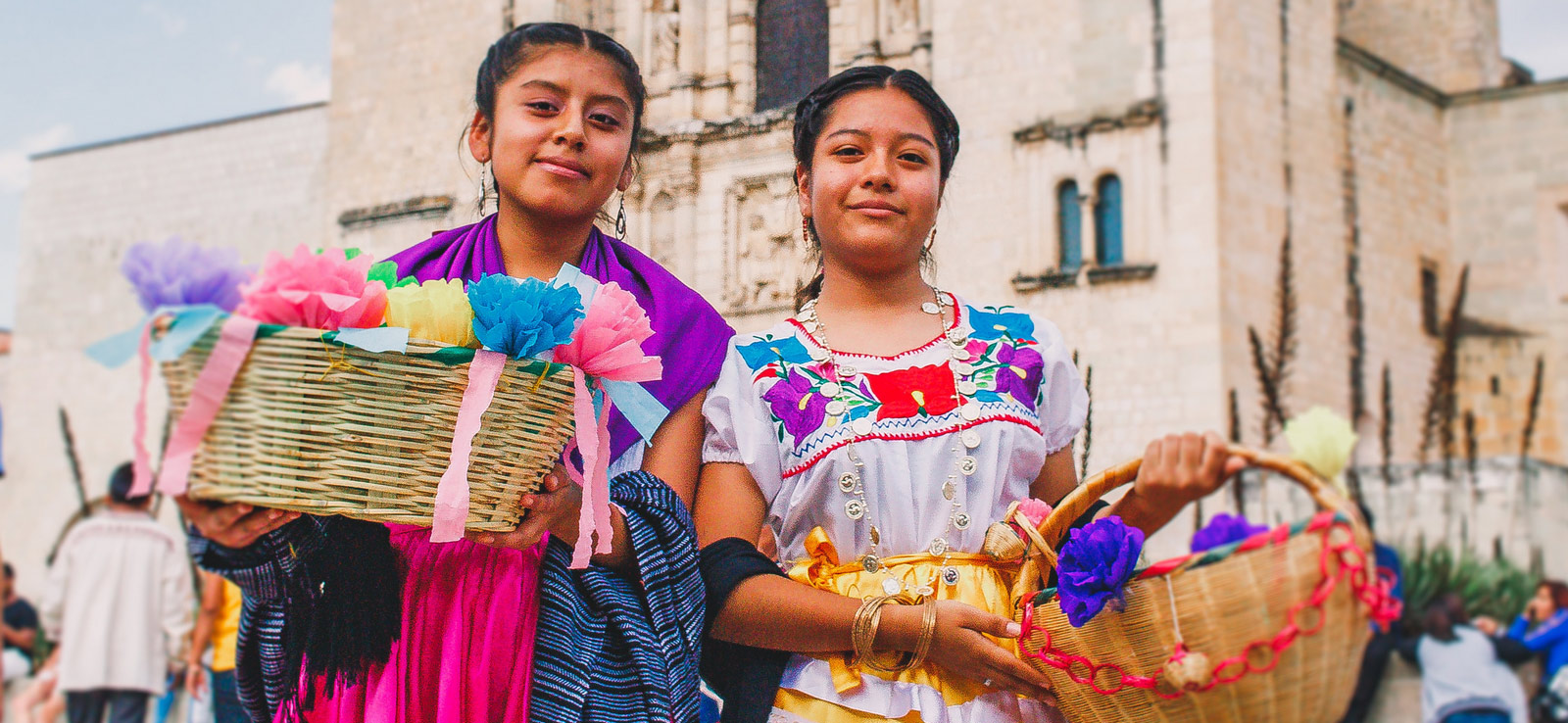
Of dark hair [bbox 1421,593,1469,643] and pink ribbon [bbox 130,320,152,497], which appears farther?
dark hair [bbox 1421,593,1469,643]

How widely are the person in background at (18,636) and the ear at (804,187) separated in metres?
7.59

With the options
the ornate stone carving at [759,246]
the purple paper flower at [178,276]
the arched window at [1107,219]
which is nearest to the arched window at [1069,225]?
the arched window at [1107,219]

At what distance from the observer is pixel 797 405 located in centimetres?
232

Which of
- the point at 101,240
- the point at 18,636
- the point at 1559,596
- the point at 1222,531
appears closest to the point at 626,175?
the point at 1222,531

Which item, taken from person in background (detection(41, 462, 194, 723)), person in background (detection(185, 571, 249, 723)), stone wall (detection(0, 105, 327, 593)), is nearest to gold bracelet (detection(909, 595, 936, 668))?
person in background (detection(185, 571, 249, 723))

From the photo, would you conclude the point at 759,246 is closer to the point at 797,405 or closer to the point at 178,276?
the point at 797,405

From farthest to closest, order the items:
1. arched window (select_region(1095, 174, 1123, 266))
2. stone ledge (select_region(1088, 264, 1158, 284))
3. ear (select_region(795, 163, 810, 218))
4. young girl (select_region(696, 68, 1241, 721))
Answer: arched window (select_region(1095, 174, 1123, 266))
stone ledge (select_region(1088, 264, 1158, 284))
ear (select_region(795, 163, 810, 218))
young girl (select_region(696, 68, 1241, 721))

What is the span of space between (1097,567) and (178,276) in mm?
1218

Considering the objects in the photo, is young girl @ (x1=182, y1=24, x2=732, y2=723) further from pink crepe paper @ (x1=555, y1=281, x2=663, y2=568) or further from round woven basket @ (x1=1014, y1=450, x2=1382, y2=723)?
round woven basket @ (x1=1014, y1=450, x2=1382, y2=723)

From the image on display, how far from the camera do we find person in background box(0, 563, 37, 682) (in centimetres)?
836

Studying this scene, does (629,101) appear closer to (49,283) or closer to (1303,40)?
(1303,40)

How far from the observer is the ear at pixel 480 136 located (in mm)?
2482

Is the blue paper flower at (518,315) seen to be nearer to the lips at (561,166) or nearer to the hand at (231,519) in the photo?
the hand at (231,519)

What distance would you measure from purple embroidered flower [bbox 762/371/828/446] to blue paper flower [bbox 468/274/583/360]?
60 cm
